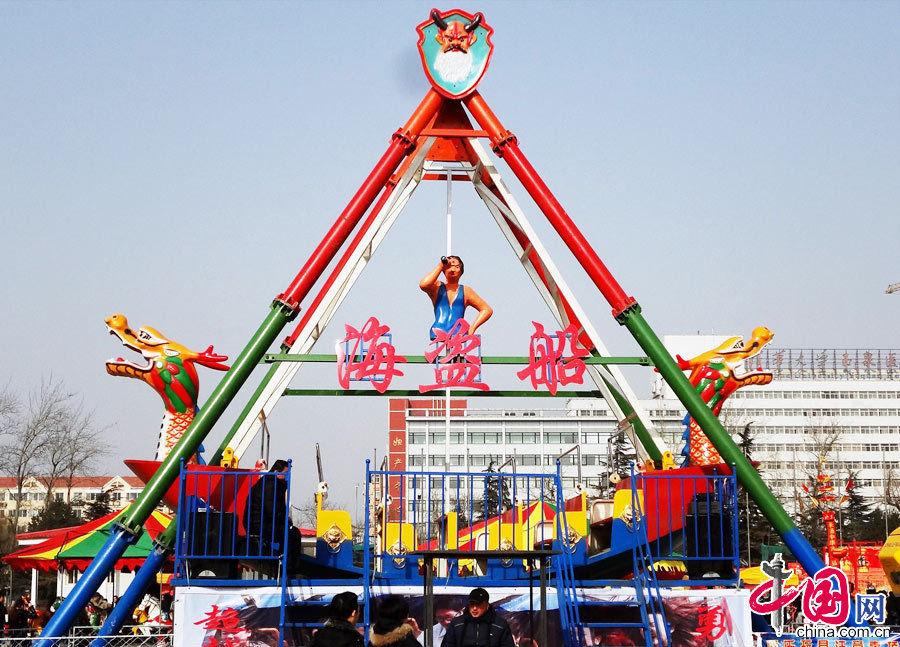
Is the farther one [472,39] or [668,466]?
[472,39]

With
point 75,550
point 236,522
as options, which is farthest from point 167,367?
point 75,550

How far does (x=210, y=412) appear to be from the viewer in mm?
14453

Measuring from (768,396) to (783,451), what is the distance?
5.41 m

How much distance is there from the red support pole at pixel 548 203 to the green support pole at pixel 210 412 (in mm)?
3923

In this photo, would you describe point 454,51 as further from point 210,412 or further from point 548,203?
point 210,412

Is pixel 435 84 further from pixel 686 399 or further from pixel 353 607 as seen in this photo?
pixel 353 607

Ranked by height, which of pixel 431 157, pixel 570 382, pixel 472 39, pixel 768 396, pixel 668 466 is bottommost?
pixel 668 466

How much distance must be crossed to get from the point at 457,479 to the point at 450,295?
4472 mm

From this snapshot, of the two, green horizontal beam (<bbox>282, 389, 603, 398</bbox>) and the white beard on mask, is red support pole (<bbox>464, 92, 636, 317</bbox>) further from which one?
green horizontal beam (<bbox>282, 389, 603, 398</bbox>)

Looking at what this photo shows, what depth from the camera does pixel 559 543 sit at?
14.1 meters

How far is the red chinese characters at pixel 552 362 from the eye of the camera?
15453 mm

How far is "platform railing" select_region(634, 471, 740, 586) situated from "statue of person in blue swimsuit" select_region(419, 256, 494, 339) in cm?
393

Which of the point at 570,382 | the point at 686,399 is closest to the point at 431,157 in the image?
the point at 570,382

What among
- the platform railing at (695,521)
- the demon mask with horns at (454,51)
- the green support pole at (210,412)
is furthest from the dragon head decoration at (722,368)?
the green support pole at (210,412)
